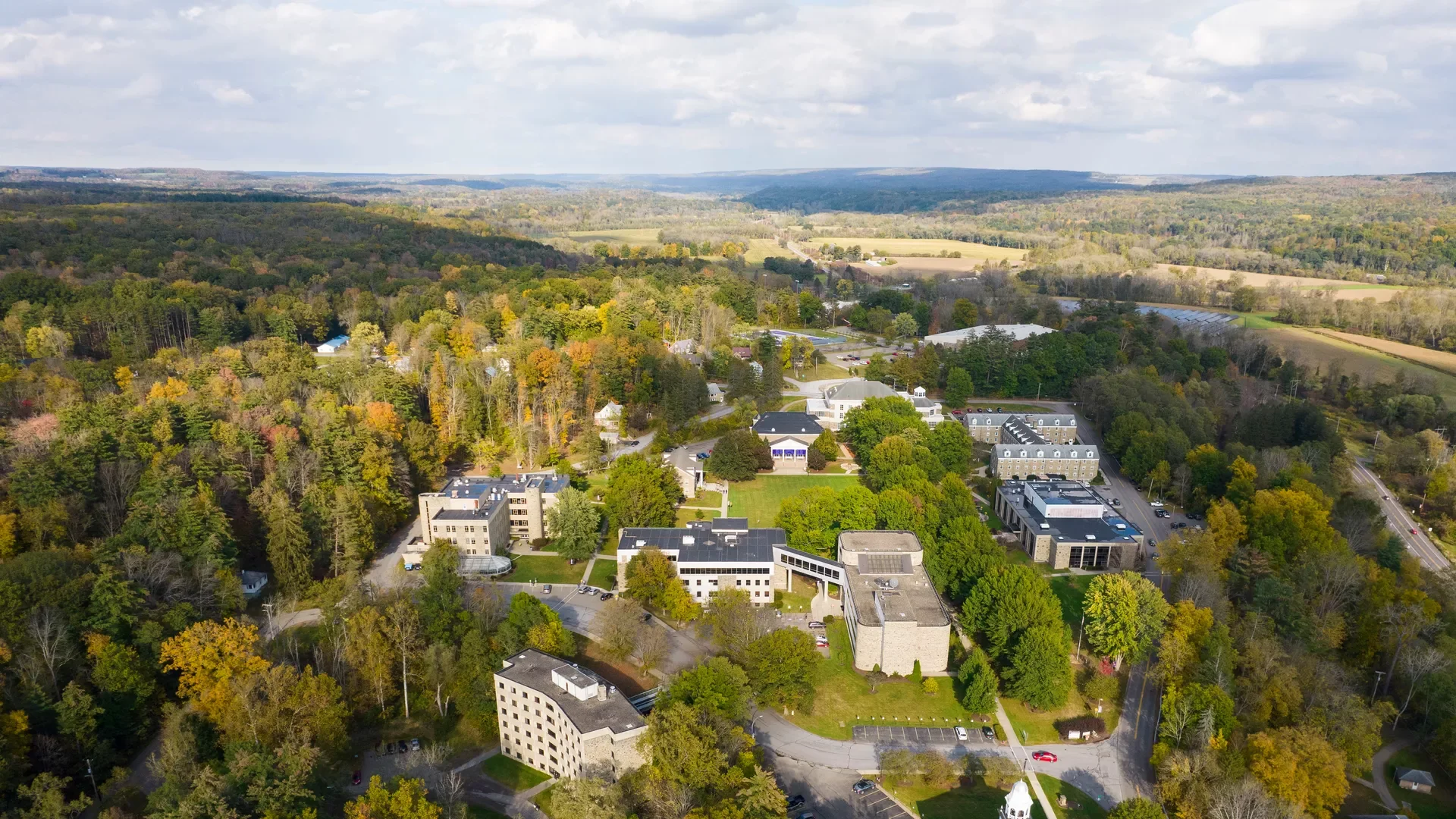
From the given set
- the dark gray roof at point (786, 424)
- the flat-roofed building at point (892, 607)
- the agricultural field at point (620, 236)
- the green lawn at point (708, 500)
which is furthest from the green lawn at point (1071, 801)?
the agricultural field at point (620, 236)

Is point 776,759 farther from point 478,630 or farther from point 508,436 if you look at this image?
point 508,436

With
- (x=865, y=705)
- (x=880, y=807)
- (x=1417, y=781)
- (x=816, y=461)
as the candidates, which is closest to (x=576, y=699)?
(x=880, y=807)

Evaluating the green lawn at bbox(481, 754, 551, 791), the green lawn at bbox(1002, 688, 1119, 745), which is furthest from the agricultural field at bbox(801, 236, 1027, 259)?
the green lawn at bbox(481, 754, 551, 791)

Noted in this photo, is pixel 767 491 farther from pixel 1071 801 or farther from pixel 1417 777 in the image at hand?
pixel 1417 777

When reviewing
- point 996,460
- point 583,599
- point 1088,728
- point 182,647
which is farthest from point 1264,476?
point 182,647

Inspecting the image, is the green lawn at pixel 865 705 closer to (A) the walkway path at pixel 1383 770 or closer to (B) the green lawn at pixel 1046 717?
(B) the green lawn at pixel 1046 717

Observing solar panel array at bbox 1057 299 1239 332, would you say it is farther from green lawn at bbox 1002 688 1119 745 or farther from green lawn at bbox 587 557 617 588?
green lawn at bbox 587 557 617 588
